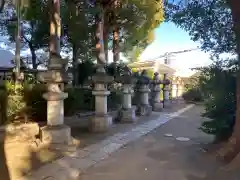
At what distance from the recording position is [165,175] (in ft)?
13.3

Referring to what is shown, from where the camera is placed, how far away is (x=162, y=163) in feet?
15.3

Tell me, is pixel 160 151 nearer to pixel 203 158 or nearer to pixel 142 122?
pixel 203 158

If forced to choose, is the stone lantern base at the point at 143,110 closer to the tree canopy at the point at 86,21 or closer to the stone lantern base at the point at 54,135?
the tree canopy at the point at 86,21

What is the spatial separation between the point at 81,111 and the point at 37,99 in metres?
2.19

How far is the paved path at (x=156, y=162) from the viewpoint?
4047 mm

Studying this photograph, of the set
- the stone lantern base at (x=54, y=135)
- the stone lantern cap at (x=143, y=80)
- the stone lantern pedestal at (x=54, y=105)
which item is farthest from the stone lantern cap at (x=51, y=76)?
the stone lantern cap at (x=143, y=80)

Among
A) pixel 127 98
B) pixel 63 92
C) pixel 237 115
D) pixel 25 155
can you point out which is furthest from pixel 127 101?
pixel 237 115

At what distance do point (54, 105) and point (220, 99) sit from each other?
3591mm

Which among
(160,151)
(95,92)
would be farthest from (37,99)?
(160,151)

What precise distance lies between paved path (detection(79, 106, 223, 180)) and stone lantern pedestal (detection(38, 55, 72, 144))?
131 centimetres

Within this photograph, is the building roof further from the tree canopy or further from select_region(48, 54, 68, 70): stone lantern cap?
select_region(48, 54, 68, 70): stone lantern cap

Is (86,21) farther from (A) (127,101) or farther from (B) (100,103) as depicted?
(B) (100,103)

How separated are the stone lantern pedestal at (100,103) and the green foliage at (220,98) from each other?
2901 mm

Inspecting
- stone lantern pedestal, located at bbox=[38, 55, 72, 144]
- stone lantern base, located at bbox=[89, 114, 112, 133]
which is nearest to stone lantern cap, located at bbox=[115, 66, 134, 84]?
stone lantern base, located at bbox=[89, 114, 112, 133]
